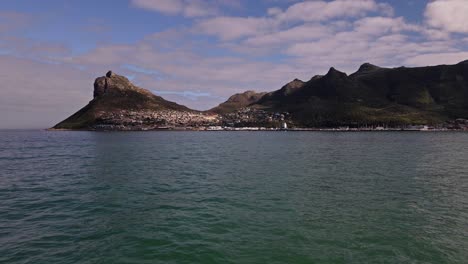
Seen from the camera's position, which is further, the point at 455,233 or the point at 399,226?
the point at 399,226

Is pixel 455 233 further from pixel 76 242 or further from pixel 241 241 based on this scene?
pixel 76 242

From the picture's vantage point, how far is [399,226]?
26.9 meters

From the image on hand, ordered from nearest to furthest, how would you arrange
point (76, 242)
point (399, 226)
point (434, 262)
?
point (434, 262) → point (76, 242) → point (399, 226)

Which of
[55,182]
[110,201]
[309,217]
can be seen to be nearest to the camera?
[309,217]

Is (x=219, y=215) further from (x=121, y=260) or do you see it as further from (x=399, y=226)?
(x=399, y=226)

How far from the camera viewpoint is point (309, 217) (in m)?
29.4

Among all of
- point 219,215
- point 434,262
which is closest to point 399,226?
point 434,262

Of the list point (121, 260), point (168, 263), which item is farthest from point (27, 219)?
point (168, 263)

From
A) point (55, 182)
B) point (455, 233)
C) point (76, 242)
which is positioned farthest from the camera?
point (55, 182)

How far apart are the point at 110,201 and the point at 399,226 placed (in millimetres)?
29409

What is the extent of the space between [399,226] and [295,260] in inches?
470

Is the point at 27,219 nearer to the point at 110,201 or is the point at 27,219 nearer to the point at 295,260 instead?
the point at 110,201

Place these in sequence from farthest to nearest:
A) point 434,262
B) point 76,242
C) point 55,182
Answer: point 55,182 → point 76,242 → point 434,262

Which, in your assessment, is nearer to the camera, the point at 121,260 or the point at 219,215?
the point at 121,260
